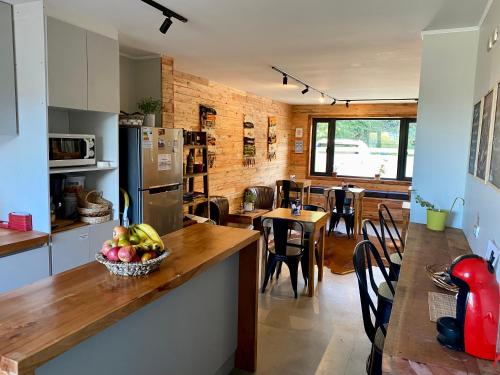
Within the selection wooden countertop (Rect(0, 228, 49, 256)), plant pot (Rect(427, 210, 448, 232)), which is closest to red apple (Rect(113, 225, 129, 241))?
wooden countertop (Rect(0, 228, 49, 256))

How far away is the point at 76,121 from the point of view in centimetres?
337

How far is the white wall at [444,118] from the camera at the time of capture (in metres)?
3.07

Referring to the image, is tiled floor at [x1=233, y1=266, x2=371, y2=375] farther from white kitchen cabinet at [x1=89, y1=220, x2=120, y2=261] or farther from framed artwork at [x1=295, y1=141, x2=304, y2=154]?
framed artwork at [x1=295, y1=141, x2=304, y2=154]

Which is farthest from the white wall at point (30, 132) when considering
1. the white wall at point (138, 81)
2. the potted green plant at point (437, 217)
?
the potted green plant at point (437, 217)

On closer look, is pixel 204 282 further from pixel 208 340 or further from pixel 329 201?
pixel 329 201

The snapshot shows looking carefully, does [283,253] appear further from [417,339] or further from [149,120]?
[417,339]

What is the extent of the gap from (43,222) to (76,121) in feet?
3.44

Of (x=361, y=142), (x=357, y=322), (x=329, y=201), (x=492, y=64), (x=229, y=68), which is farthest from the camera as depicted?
(x=361, y=142)

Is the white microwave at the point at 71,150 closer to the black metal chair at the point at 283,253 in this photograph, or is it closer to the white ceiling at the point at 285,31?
the white ceiling at the point at 285,31

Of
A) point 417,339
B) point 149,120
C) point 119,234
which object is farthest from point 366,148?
point 119,234

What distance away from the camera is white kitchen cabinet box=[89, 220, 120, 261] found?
3.05 meters

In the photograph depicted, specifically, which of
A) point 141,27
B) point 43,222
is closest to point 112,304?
point 43,222

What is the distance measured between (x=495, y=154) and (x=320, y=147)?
6998 millimetres

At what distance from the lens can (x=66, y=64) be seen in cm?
275
